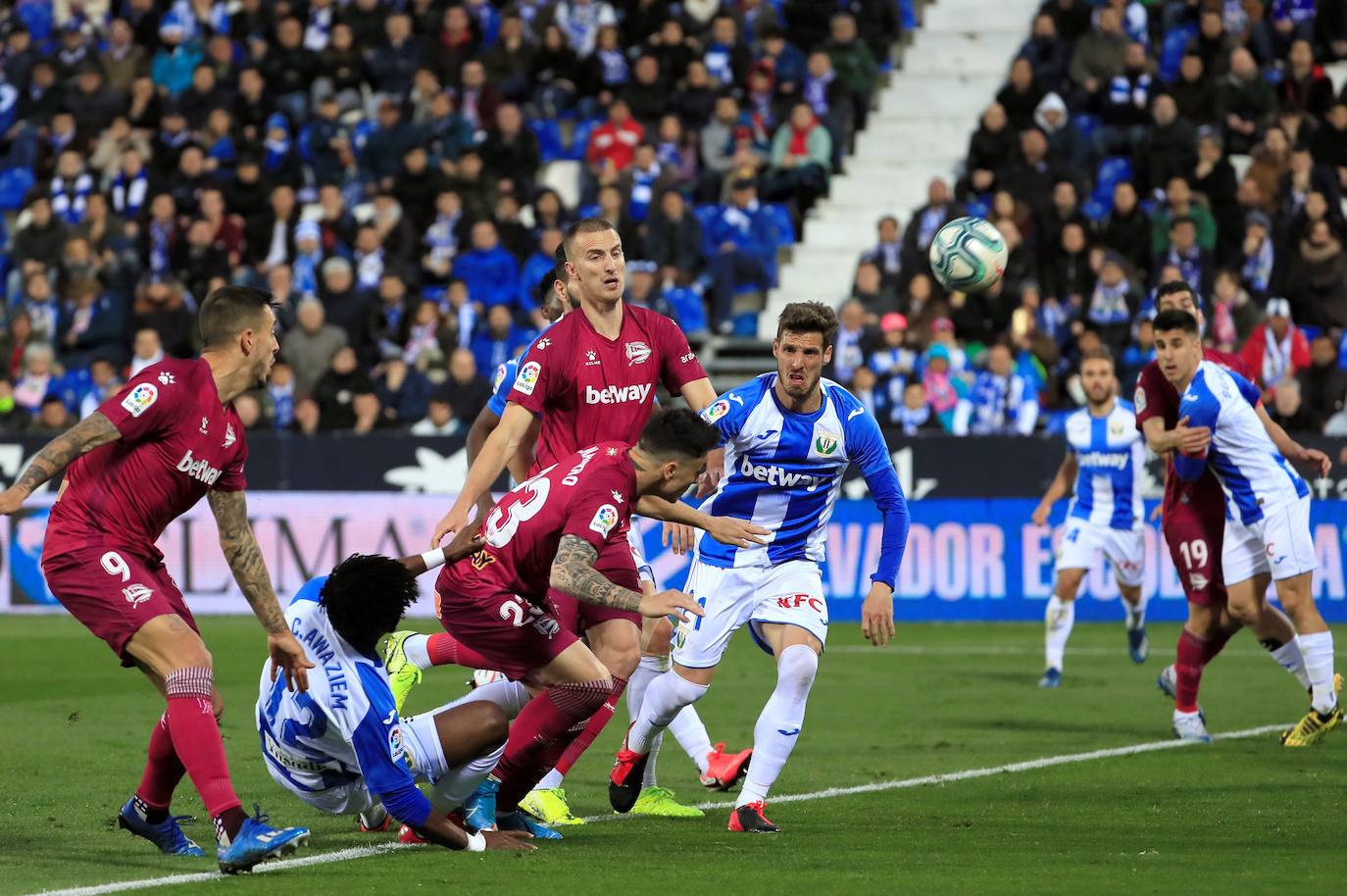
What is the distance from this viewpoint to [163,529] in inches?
301

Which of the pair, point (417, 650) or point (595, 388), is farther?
point (417, 650)

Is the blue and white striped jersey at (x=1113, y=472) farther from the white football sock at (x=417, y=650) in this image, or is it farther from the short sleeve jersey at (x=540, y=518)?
the short sleeve jersey at (x=540, y=518)

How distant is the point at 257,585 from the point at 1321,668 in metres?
6.58

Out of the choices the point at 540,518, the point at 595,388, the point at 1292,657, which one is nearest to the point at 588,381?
the point at 595,388

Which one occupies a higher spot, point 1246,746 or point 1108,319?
point 1108,319

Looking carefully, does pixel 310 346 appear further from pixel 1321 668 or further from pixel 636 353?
pixel 636 353

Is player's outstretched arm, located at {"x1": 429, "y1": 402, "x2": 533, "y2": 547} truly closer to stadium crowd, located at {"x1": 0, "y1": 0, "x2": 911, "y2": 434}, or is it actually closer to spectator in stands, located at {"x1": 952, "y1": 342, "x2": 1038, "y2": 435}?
spectator in stands, located at {"x1": 952, "y1": 342, "x2": 1038, "y2": 435}

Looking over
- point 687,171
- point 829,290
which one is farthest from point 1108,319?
point 687,171

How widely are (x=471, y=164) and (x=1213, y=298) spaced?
9299 millimetres

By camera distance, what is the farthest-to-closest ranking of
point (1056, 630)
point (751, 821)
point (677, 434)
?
point (1056, 630)
point (751, 821)
point (677, 434)

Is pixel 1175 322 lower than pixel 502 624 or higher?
higher

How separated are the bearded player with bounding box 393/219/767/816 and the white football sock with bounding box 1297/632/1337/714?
14.2 feet

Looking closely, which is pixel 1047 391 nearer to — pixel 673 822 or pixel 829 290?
pixel 829 290

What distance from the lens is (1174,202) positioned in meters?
21.2
